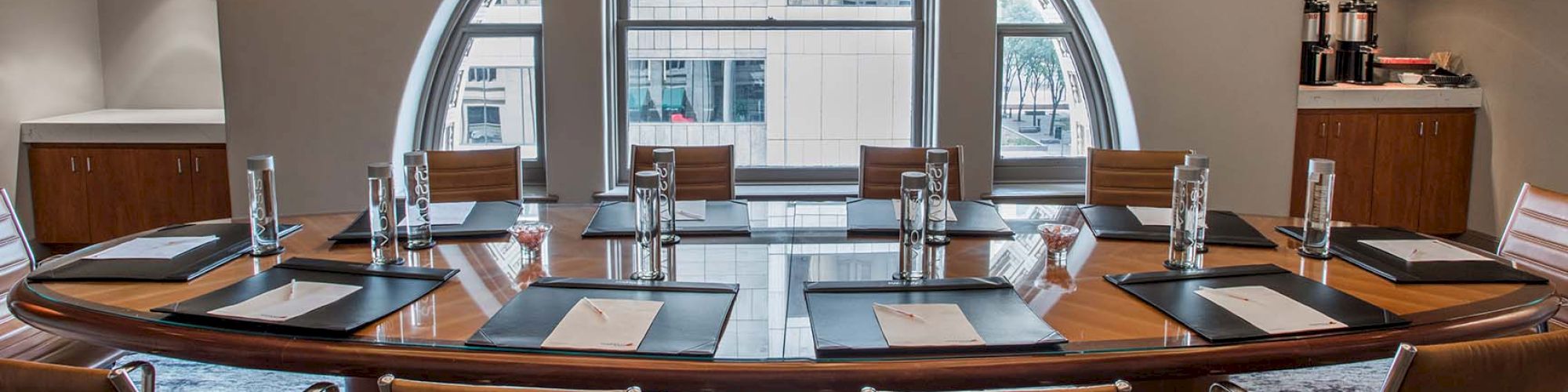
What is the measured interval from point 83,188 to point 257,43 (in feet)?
4.21

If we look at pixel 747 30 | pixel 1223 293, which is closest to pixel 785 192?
pixel 747 30

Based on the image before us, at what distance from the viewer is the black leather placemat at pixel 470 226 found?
2.63 metres

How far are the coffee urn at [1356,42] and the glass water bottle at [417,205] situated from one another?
4821 millimetres

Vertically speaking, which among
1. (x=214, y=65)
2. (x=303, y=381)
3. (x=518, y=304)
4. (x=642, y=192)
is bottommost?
(x=303, y=381)

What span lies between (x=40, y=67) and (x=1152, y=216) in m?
5.22

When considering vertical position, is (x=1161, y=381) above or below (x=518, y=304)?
below

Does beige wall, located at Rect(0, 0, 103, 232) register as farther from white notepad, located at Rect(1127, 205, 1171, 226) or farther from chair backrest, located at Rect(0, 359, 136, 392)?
white notepad, located at Rect(1127, 205, 1171, 226)

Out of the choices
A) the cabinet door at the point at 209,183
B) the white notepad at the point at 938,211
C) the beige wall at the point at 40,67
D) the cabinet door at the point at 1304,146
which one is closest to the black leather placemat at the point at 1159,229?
the white notepad at the point at 938,211

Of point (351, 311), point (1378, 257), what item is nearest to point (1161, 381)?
point (1378, 257)

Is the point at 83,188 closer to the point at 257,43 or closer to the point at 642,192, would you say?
the point at 257,43

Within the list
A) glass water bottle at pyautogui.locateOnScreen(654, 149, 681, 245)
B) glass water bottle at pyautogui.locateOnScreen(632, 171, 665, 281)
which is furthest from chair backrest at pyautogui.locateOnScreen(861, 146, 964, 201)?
glass water bottle at pyautogui.locateOnScreen(632, 171, 665, 281)

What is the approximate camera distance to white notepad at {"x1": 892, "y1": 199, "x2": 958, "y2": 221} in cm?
251

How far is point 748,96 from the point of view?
5.34 meters

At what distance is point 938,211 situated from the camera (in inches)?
101
